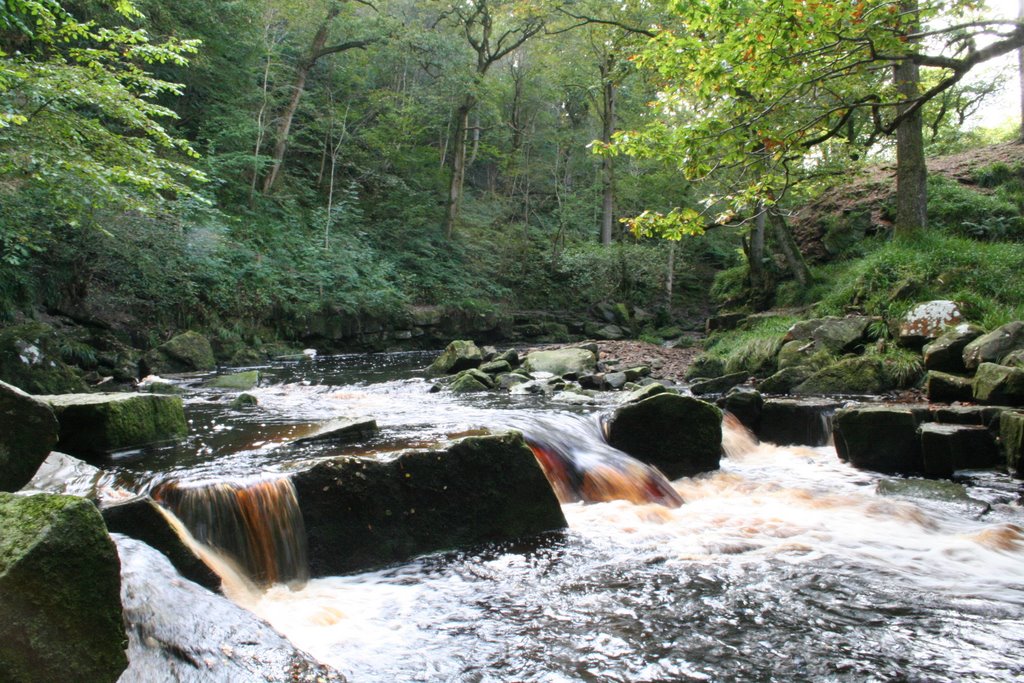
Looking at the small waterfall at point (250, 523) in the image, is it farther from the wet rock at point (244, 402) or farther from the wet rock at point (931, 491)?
the wet rock at point (931, 491)

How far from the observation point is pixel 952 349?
28.0 feet

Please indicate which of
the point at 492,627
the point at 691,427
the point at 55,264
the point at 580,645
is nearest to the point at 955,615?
the point at 580,645

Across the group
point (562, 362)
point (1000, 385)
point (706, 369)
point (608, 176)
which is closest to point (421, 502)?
point (1000, 385)

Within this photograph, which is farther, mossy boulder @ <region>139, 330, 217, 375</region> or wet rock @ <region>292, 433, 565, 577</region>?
mossy boulder @ <region>139, 330, 217, 375</region>

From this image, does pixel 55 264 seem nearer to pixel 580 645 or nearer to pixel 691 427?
pixel 691 427

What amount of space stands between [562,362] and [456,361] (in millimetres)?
2334

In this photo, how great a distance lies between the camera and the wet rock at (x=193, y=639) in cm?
258

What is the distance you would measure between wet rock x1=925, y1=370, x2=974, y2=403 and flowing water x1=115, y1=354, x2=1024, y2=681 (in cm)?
230

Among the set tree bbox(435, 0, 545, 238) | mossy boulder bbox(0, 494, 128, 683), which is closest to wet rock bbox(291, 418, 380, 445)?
mossy boulder bbox(0, 494, 128, 683)

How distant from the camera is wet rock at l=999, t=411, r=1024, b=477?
5.79 meters

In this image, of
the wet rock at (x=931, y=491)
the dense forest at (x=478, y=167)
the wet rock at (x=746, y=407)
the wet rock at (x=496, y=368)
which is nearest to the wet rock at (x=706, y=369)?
the dense forest at (x=478, y=167)

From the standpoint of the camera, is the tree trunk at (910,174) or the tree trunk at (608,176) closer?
the tree trunk at (910,174)

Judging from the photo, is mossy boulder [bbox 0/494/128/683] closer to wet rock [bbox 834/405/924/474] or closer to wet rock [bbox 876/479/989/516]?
wet rock [bbox 876/479/989/516]

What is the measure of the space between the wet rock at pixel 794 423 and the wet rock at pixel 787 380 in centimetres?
191
